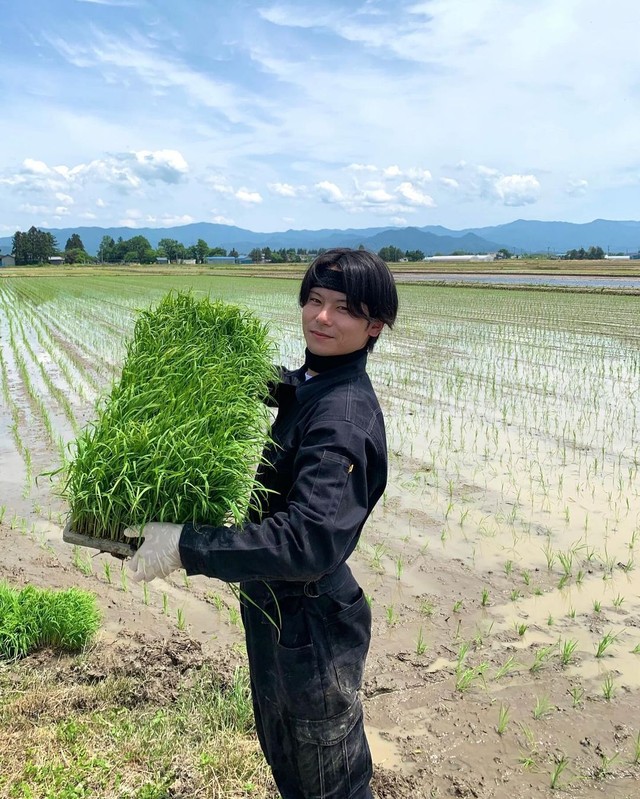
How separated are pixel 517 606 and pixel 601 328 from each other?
1375 centimetres

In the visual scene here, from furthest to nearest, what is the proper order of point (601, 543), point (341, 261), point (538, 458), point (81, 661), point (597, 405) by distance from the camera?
point (597, 405) < point (538, 458) < point (601, 543) < point (81, 661) < point (341, 261)

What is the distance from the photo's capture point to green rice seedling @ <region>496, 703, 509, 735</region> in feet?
9.07

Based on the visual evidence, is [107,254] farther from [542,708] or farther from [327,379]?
[327,379]

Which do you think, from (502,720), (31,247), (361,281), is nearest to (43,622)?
(502,720)

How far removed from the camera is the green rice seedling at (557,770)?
248 cm

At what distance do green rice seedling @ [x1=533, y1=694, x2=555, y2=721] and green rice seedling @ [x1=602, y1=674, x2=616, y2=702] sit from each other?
0.99 ft

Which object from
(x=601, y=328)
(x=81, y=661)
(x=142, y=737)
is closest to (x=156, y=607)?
(x=81, y=661)

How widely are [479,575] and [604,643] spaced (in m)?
0.94

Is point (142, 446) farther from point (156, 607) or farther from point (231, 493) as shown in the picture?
point (156, 607)

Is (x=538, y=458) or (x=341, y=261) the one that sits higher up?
(x=341, y=261)

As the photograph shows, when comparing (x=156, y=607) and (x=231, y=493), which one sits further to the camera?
(x=156, y=607)

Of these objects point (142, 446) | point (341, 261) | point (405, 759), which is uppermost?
point (341, 261)

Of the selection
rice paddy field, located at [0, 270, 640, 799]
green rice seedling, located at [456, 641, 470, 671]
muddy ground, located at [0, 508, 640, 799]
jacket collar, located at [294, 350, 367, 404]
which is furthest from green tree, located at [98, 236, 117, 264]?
jacket collar, located at [294, 350, 367, 404]

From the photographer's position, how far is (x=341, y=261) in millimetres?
1724
